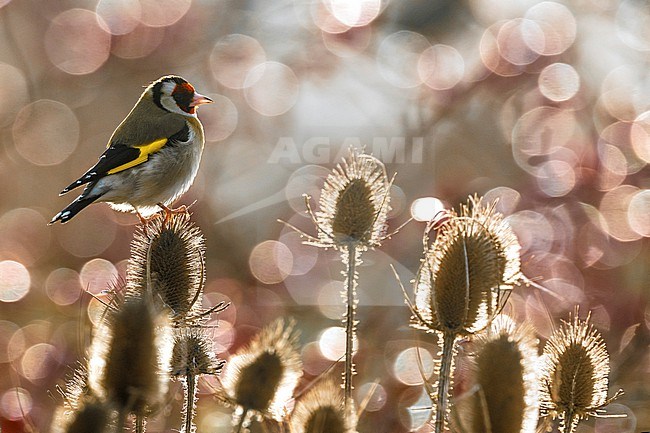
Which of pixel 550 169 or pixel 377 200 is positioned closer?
pixel 377 200

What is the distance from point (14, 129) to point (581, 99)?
348 cm

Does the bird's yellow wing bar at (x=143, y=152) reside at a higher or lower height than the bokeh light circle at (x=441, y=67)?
lower

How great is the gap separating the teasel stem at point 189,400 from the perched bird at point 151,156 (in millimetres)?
1016

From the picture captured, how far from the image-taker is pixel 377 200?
6.66 feet

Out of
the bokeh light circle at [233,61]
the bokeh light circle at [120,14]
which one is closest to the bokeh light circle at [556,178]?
the bokeh light circle at [233,61]

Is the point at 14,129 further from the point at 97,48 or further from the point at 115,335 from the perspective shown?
the point at 115,335

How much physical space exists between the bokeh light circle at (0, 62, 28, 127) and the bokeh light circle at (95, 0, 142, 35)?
0.73 metres

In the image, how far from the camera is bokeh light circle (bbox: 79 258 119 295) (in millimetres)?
3655

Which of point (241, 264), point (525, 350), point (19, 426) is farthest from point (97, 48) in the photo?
point (525, 350)

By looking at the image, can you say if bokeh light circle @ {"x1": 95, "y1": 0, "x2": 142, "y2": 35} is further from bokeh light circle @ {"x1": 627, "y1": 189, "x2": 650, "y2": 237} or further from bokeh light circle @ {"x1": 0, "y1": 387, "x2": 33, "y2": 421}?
bokeh light circle @ {"x1": 627, "y1": 189, "x2": 650, "y2": 237}

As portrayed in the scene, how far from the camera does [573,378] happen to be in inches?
54.9

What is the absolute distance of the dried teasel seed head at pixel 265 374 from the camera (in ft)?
4.45

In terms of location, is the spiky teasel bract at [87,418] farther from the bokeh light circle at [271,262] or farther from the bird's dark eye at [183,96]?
the bokeh light circle at [271,262]

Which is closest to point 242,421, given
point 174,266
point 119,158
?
point 174,266
